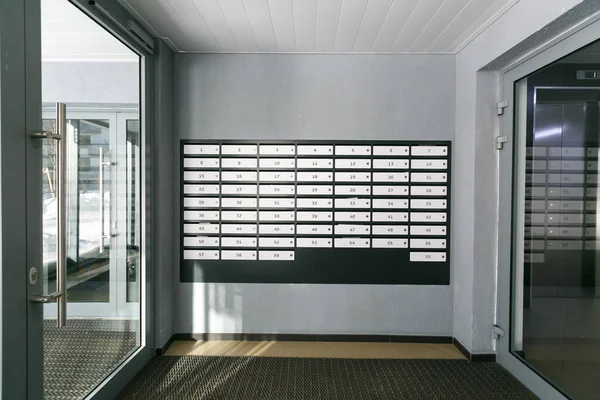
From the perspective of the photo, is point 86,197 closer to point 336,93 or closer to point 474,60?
point 336,93

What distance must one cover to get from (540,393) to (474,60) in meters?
2.51

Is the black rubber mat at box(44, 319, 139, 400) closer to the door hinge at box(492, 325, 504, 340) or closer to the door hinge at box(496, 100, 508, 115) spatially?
the door hinge at box(492, 325, 504, 340)

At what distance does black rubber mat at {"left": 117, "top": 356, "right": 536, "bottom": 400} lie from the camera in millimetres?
2723

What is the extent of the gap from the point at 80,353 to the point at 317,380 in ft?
5.29

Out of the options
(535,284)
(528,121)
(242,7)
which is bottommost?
(535,284)

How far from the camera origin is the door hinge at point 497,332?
314cm

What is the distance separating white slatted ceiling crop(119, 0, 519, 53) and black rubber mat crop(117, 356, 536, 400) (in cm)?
265

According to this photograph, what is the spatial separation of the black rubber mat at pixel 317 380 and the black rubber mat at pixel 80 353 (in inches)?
11.1

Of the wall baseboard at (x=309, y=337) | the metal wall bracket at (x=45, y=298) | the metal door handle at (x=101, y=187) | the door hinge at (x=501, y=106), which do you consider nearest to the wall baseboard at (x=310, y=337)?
the wall baseboard at (x=309, y=337)

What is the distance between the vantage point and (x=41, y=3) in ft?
6.31

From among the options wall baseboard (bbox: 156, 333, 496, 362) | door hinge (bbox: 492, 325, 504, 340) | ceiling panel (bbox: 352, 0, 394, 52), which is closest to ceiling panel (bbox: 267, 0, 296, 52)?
ceiling panel (bbox: 352, 0, 394, 52)

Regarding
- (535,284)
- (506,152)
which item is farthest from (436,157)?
(535,284)

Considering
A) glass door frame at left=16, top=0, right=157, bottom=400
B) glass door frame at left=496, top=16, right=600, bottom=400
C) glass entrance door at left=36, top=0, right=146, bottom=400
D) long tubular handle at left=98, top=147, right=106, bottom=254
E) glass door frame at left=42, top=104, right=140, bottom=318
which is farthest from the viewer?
glass door frame at left=496, top=16, right=600, bottom=400

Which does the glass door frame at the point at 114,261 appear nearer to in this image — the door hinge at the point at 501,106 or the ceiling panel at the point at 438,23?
the ceiling panel at the point at 438,23
